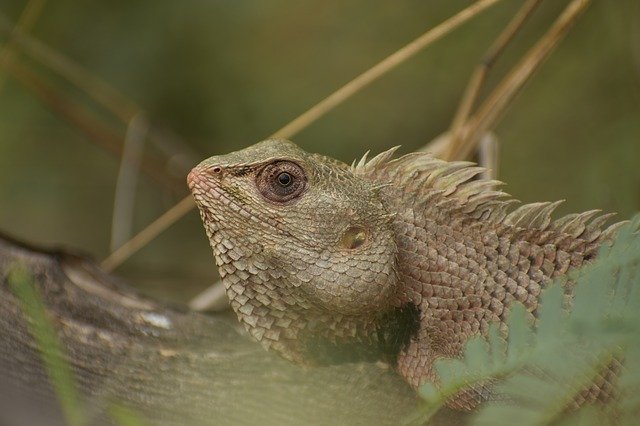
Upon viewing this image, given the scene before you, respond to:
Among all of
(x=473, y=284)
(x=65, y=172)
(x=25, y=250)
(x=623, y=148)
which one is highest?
(x=65, y=172)

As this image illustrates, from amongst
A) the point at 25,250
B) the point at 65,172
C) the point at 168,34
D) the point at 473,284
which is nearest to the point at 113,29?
the point at 168,34

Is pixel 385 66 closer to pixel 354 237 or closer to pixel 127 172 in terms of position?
pixel 354 237

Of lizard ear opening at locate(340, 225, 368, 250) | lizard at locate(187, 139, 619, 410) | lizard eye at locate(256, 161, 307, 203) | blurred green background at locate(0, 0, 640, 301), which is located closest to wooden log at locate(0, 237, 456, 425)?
lizard at locate(187, 139, 619, 410)

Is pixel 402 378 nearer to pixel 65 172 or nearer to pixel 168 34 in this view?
pixel 168 34

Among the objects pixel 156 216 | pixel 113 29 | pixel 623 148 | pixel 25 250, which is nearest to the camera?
pixel 25 250

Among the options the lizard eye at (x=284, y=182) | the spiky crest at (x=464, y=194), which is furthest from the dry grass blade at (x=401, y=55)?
the lizard eye at (x=284, y=182)

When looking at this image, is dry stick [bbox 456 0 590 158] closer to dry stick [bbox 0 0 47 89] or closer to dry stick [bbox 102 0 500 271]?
dry stick [bbox 102 0 500 271]
